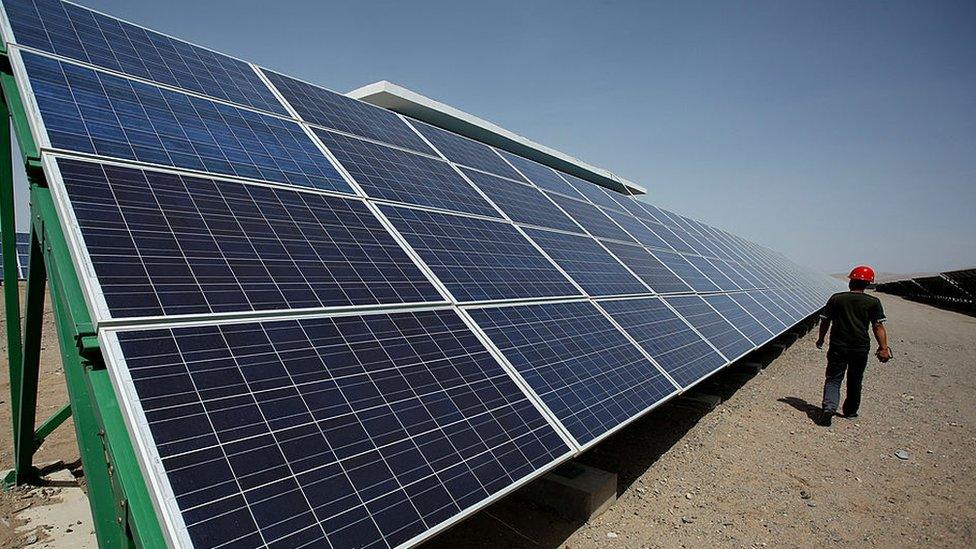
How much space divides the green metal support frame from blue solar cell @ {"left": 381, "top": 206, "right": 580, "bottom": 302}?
3080 millimetres

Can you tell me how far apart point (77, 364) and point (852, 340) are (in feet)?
39.3

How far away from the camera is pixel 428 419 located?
11.8 ft

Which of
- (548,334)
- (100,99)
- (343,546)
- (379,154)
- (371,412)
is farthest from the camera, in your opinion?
(379,154)

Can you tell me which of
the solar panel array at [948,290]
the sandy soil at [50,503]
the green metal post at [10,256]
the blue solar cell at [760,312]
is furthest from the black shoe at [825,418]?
the solar panel array at [948,290]

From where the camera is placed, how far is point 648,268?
10430 mm

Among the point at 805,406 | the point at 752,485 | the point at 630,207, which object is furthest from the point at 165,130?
the point at 630,207

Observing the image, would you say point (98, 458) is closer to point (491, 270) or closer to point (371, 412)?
point (371, 412)

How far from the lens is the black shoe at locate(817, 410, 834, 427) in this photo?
955 centimetres

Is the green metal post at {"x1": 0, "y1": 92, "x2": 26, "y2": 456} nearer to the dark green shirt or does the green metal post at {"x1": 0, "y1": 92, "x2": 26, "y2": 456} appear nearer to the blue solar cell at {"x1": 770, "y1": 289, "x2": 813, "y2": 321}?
the dark green shirt

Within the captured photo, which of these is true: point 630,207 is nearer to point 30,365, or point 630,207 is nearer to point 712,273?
point 712,273

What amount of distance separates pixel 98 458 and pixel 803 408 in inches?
474

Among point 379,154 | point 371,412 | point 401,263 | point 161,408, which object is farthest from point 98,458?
point 379,154

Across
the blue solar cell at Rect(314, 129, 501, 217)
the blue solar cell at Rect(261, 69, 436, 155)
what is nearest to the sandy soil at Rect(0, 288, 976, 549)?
the blue solar cell at Rect(314, 129, 501, 217)

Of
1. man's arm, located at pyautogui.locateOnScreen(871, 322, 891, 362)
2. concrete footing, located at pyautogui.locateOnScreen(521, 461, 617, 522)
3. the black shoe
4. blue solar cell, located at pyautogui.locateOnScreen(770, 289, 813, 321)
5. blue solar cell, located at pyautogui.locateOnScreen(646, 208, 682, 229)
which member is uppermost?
blue solar cell, located at pyautogui.locateOnScreen(646, 208, 682, 229)
